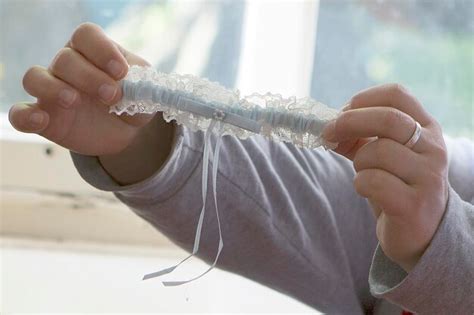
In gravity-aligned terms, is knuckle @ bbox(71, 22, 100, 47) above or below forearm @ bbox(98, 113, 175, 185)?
above

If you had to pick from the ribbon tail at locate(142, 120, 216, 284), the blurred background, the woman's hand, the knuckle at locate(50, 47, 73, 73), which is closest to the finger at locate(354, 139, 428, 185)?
the woman's hand

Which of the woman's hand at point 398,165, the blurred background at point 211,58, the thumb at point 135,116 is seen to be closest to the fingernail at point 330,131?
the woman's hand at point 398,165

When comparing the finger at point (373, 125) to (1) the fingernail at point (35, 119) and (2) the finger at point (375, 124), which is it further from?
(1) the fingernail at point (35, 119)

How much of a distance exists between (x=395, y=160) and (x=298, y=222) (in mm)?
178

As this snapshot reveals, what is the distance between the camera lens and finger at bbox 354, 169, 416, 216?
0.50 metres

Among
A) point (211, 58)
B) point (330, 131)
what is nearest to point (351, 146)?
point (330, 131)

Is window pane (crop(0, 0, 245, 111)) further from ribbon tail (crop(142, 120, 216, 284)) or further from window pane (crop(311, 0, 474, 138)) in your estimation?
ribbon tail (crop(142, 120, 216, 284))

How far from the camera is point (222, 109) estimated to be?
51cm

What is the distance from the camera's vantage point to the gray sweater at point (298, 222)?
0.54 meters

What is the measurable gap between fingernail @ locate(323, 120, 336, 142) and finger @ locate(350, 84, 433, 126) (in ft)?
0.10

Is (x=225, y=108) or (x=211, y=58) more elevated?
(x=211, y=58)

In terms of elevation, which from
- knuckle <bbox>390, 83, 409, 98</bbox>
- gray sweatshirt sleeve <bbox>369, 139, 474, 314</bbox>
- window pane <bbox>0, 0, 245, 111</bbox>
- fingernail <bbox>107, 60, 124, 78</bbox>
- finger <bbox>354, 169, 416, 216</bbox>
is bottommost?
gray sweatshirt sleeve <bbox>369, 139, 474, 314</bbox>

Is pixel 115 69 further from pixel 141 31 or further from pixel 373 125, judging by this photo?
pixel 141 31

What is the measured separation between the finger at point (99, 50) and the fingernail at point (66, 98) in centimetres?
3
